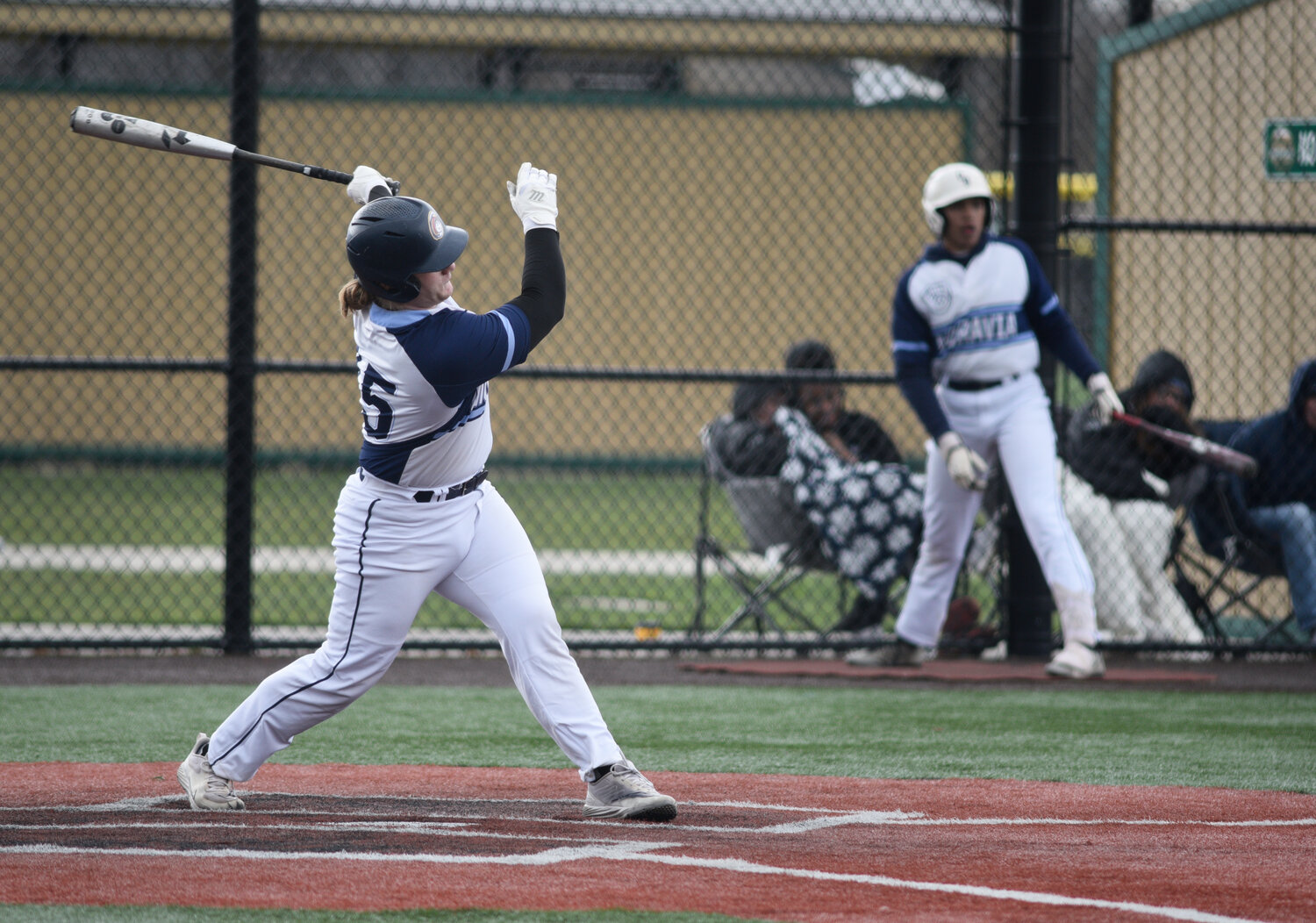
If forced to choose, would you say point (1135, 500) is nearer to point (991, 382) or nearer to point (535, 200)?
point (991, 382)

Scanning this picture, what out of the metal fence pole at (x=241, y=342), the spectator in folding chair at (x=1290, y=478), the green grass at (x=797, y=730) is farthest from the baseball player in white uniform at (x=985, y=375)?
the metal fence pole at (x=241, y=342)

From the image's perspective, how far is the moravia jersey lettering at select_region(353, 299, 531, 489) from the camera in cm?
374

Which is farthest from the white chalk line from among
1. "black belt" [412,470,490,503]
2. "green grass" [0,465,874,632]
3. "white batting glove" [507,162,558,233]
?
"green grass" [0,465,874,632]

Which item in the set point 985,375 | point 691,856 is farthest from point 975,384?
point 691,856

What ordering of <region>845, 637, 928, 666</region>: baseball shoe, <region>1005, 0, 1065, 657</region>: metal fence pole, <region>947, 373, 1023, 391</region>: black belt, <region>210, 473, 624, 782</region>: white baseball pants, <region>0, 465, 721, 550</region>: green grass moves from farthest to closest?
<region>0, 465, 721, 550</region>: green grass → <region>1005, 0, 1065, 657</region>: metal fence pole → <region>845, 637, 928, 666</region>: baseball shoe → <region>947, 373, 1023, 391</region>: black belt → <region>210, 473, 624, 782</region>: white baseball pants

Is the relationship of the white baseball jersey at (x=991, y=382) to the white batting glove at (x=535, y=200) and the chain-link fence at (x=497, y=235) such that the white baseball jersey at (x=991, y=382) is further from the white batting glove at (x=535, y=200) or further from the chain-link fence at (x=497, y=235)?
the chain-link fence at (x=497, y=235)

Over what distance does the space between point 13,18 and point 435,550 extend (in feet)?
43.9

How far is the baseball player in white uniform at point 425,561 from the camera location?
12.7 feet

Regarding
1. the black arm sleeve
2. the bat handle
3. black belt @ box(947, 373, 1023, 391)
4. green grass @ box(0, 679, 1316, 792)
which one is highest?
the bat handle

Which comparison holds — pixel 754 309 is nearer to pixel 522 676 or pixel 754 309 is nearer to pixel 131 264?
pixel 131 264

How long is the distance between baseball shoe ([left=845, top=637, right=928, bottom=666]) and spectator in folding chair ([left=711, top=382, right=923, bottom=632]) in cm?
38

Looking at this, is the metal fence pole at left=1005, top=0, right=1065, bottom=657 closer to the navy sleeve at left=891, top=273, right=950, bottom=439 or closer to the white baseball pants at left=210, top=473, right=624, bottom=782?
the navy sleeve at left=891, top=273, right=950, bottom=439

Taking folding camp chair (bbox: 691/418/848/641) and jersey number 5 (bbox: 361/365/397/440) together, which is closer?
jersey number 5 (bbox: 361/365/397/440)

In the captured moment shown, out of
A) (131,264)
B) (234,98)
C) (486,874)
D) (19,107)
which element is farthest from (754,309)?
(486,874)
